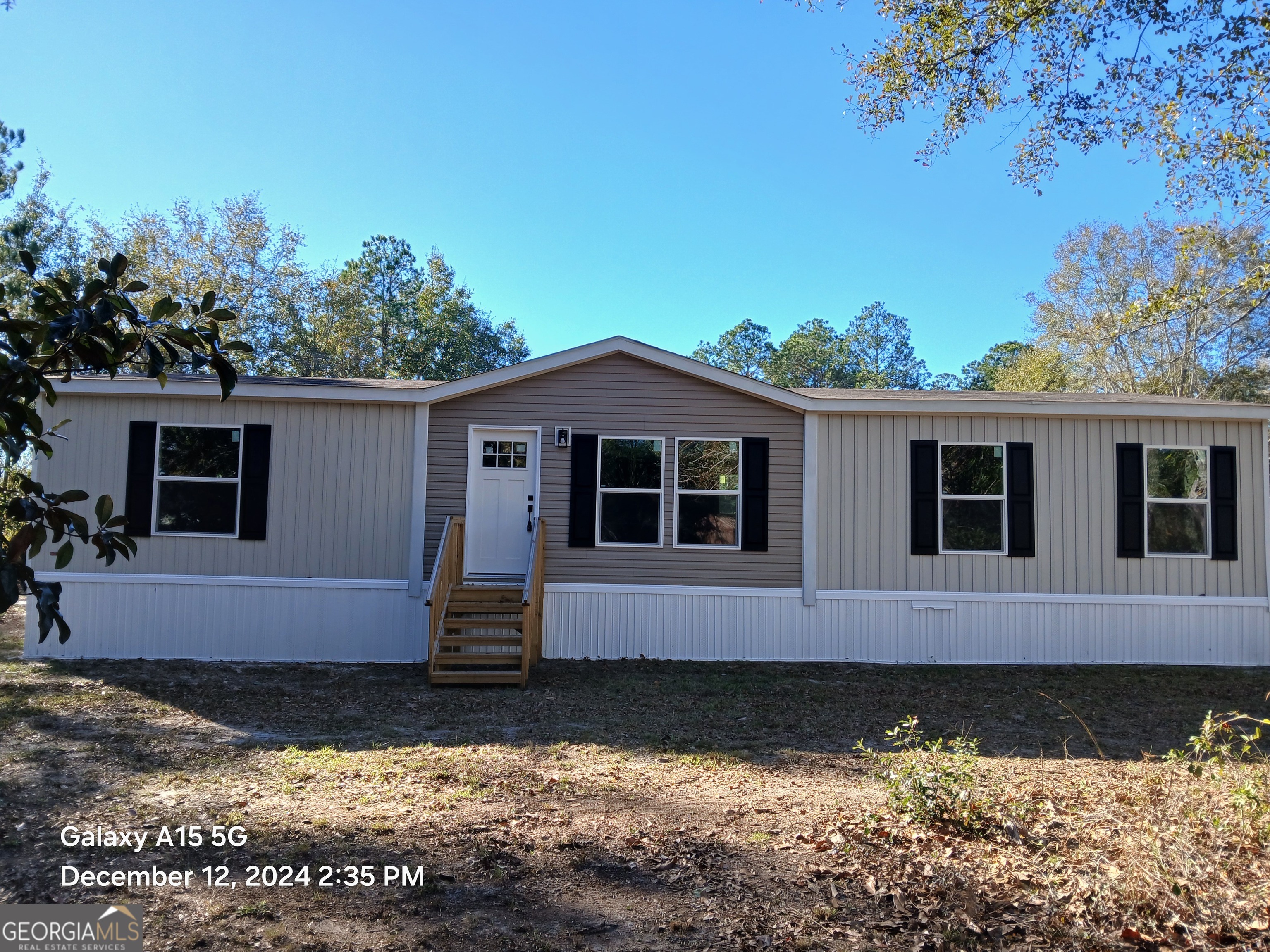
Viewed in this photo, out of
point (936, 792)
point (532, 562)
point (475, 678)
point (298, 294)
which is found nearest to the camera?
point (936, 792)

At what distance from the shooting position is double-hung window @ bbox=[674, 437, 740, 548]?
31.4 ft

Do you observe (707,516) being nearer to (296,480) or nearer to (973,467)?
(973,467)

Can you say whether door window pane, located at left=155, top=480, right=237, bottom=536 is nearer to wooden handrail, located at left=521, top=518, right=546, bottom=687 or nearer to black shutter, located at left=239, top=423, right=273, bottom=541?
black shutter, located at left=239, top=423, right=273, bottom=541

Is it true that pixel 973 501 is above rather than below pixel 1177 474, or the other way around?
below

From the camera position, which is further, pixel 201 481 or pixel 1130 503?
pixel 1130 503

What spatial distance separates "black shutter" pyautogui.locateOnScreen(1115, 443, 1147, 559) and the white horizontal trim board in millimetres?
8154

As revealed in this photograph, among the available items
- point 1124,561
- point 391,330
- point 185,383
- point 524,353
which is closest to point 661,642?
point 1124,561

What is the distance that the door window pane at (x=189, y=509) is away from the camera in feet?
30.5

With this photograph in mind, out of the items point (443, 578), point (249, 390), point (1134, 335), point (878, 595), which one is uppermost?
point (1134, 335)

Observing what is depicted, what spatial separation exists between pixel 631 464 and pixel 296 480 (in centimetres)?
379

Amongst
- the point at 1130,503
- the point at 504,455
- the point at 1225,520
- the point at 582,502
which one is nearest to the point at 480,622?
the point at 582,502

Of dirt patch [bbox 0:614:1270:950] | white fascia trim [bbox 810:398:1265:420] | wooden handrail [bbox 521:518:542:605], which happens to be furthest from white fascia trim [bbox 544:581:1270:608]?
white fascia trim [bbox 810:398:1265:420]

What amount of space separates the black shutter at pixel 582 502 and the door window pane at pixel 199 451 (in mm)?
3787

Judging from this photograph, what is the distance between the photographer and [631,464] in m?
9.61
